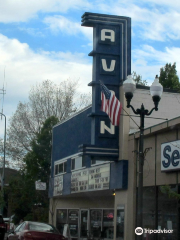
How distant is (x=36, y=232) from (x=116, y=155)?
17.1ft

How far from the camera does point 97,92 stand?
18094mm

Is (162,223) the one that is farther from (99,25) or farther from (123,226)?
(99,25)

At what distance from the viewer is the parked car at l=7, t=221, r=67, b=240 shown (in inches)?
571

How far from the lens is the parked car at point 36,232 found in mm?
14516

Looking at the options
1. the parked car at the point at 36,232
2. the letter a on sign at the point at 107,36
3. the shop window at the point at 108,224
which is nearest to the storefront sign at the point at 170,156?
the parked car at the point at 36,232

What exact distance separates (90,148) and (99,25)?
565 cm

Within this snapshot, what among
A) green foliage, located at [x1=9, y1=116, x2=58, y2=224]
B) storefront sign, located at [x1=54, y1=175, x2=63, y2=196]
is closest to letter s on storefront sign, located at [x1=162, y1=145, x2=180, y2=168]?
storefront sign, located at [x1=54, y1=175, x2=63, y2=196]

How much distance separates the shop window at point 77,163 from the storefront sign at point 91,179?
386mm

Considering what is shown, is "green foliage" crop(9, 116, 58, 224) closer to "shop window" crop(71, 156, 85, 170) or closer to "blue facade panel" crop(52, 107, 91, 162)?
"blue facade panel" crop(52, 107, 91, 162)

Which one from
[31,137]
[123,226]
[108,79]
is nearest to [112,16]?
[108,79]

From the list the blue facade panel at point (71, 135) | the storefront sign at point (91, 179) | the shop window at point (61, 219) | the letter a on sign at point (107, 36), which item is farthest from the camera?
the shop window at point (61, 219)

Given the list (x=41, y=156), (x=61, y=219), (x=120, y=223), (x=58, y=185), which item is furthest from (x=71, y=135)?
(x=41, y=156)

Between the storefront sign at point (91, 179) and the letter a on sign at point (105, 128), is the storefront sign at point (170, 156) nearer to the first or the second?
the letter a on sign at point (105, 128)

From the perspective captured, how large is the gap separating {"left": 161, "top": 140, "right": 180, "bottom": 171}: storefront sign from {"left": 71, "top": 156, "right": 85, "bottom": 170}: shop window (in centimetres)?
832
